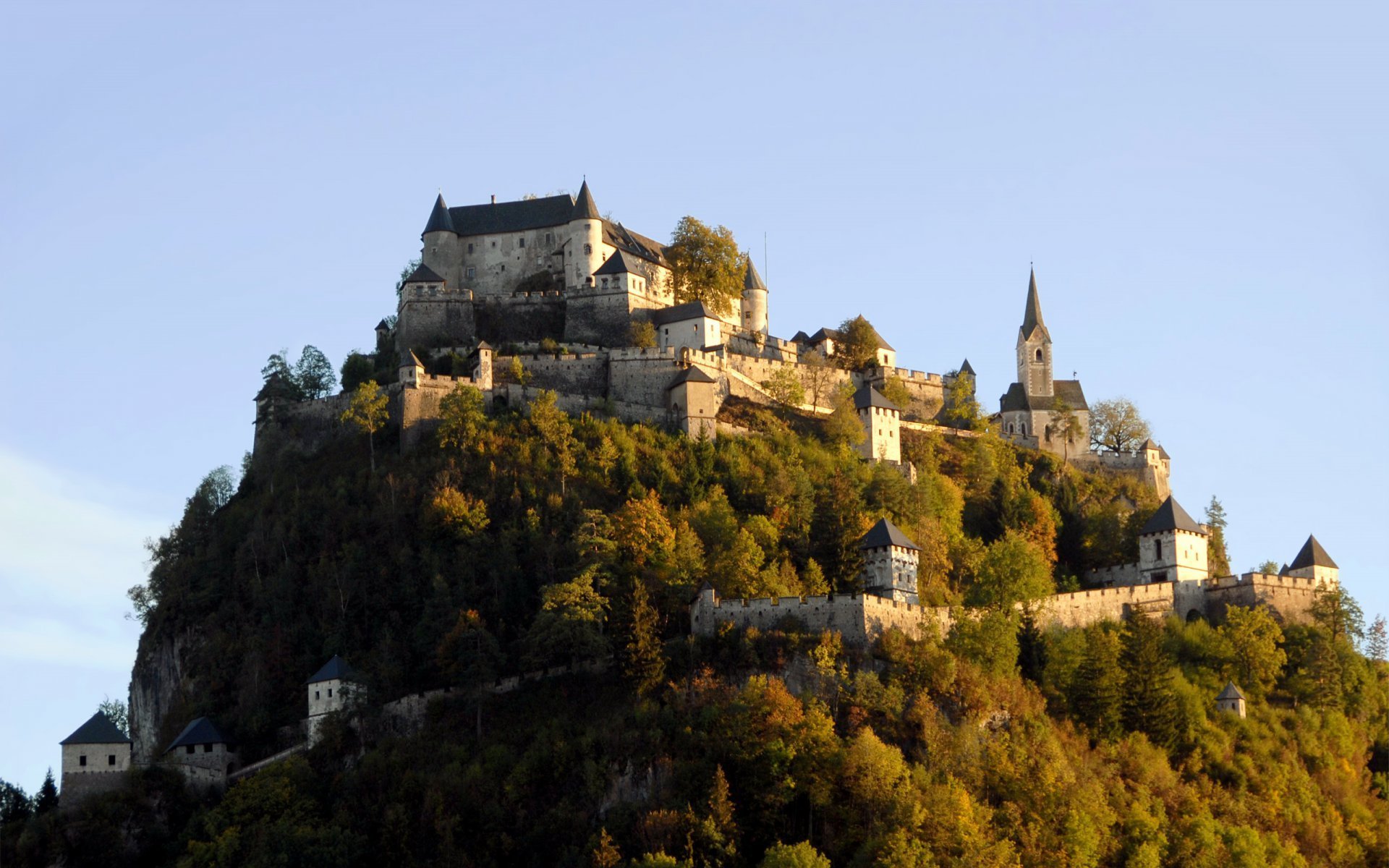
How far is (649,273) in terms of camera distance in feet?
371

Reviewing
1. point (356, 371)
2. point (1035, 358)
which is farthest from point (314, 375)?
point (1035, 358)

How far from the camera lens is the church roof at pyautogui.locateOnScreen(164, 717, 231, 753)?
3307 inches

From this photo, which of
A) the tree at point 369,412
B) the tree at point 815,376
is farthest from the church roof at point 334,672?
the tree at point 815,376

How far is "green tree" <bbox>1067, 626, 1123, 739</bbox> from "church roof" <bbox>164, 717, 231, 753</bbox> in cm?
3356

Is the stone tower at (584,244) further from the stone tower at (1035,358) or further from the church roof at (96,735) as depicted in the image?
the church roof at (96,735)

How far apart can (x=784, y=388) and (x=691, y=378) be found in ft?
23.1

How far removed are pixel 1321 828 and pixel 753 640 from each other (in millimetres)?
23788

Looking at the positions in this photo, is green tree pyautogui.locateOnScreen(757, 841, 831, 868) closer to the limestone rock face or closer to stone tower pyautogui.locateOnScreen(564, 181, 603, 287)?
the limestone rock face

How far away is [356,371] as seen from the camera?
349ft

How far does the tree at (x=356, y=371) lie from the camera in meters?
105

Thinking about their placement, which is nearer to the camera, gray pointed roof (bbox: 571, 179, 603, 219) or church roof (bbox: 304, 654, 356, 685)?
church roof (bbox: 304, 654, 356, 685)

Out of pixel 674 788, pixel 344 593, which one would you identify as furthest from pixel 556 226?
pixel 674 788

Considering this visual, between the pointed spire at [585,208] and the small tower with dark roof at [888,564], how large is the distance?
34.1 meters

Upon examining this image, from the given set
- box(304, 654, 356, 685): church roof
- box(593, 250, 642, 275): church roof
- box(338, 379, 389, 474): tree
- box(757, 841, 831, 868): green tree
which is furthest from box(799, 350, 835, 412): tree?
box(757, 841, 831, 868): green tree
